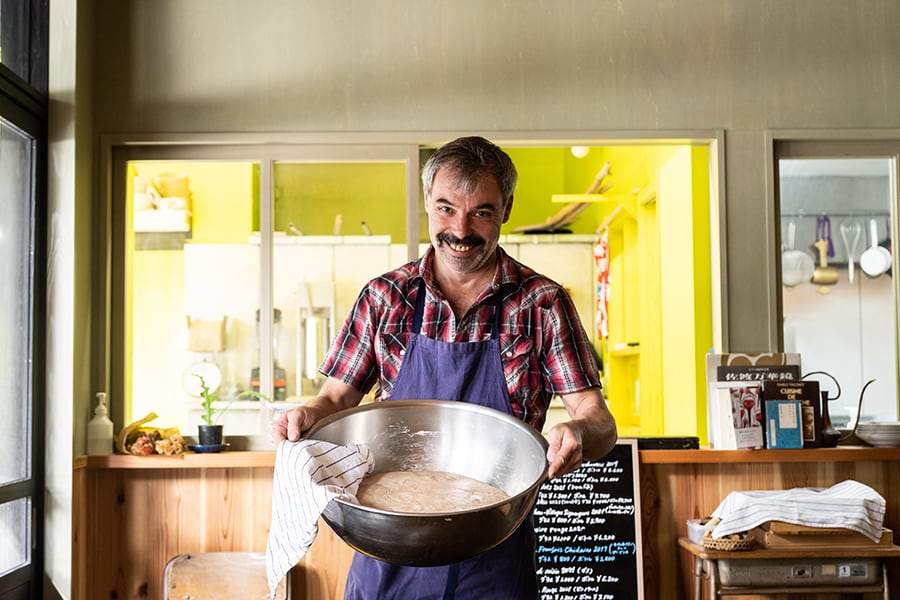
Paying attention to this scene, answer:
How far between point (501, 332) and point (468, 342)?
6cm

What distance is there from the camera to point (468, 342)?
1827mm

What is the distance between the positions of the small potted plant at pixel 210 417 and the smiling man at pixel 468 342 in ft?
5.04

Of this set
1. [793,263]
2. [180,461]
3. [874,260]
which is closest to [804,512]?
[793,263]

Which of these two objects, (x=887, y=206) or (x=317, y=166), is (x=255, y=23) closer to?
(x=317, y=166)

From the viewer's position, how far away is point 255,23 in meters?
3.41

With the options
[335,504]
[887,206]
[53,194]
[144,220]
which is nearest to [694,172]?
[887,206]

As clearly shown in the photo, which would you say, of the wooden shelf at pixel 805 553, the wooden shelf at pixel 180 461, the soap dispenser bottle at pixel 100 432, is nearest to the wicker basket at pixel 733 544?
the wooden shelf at pixel 805 553

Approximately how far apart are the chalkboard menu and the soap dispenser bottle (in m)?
1.44

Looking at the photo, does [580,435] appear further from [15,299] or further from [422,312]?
[15,299]

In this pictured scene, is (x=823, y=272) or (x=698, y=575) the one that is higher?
(x=823, y=272)

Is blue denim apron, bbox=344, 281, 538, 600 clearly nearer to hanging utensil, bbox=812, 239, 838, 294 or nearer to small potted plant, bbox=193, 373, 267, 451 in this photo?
small potted plant, bbox=193, 373, 267, 451

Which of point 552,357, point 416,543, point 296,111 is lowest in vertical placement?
point 416,543

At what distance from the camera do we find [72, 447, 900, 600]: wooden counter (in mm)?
3250

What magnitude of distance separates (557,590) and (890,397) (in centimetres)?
136
